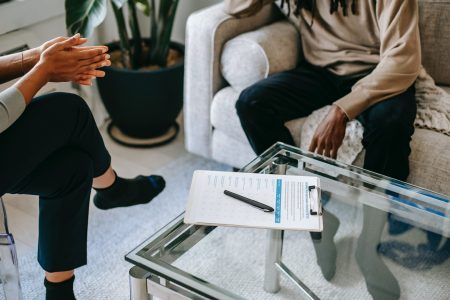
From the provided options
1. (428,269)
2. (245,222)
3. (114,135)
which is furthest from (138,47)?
(428,269)

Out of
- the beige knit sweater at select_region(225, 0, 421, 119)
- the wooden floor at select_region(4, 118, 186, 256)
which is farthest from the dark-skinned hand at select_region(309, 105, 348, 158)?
the wooden floor at select_region(4, 118, 186, 256)

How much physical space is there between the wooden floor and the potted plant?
0.05 metres

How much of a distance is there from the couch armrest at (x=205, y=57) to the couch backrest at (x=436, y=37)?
543mm

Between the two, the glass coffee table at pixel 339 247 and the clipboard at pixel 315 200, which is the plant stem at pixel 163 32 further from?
the clipboard at pixel 315 200

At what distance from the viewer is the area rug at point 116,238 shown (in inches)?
64.6

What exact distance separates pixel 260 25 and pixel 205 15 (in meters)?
0.23

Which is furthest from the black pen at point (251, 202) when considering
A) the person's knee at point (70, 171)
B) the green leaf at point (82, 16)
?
the green leaf at point (82, 16)

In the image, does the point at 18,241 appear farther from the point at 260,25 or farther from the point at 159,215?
the point at 260,25

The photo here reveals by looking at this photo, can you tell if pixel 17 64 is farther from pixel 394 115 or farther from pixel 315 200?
pixel 394 115

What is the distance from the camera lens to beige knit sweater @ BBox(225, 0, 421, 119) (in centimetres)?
171

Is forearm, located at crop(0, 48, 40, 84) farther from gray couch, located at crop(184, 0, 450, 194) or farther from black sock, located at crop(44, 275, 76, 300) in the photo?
gray couch, located at crop(184, 0, 450, 194)

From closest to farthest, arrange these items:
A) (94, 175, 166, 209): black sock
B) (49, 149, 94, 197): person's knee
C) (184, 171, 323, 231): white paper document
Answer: (184, 171, 323, 231): white paper document < (49, 149, 94, 197): person's knee < (94, 175, 166, 209): black sock

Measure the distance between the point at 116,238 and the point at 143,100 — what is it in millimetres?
619

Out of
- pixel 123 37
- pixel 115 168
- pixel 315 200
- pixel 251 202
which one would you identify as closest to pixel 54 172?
pixel 251 202
